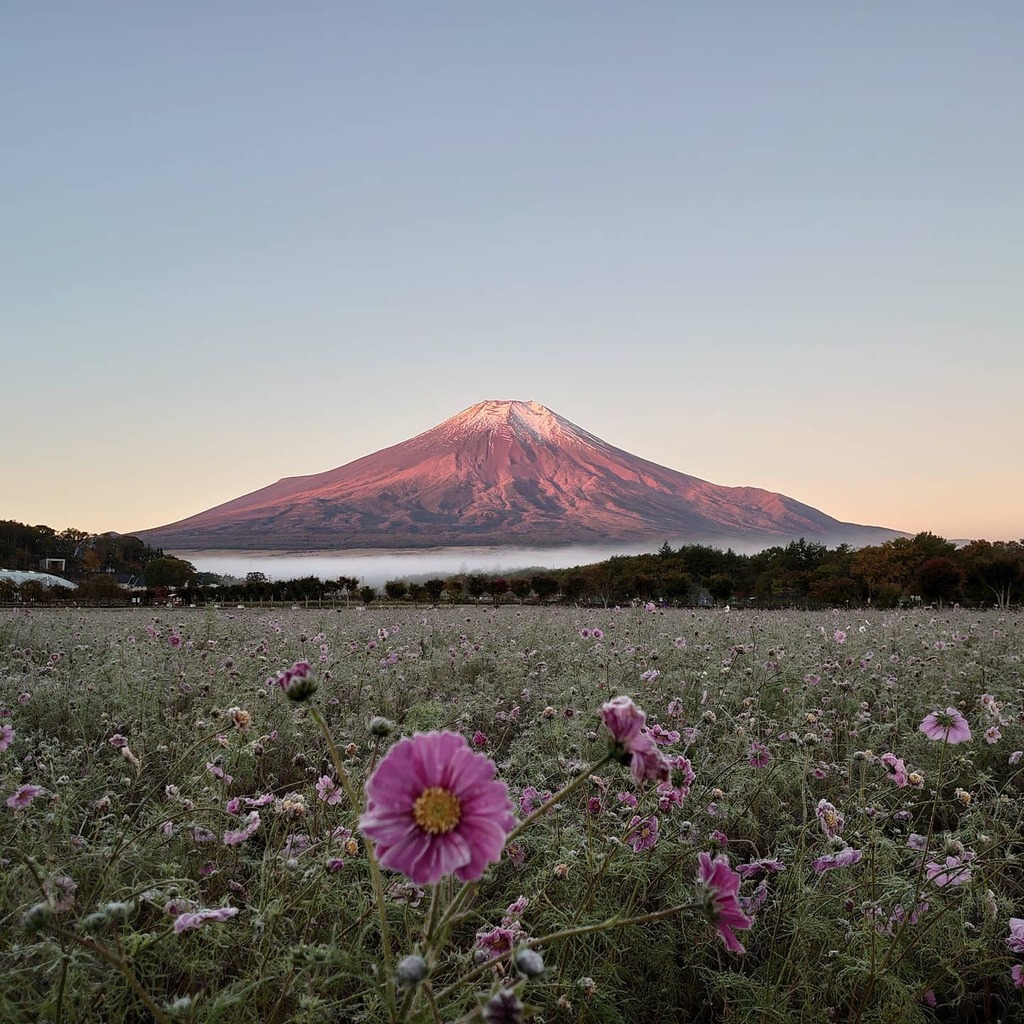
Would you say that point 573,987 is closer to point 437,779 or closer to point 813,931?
point 813,931

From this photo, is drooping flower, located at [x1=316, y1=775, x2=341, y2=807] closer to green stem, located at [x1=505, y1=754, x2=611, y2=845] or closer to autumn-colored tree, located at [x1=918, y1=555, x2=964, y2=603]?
green stem, located at [x1=505, y1=754, x2=611, y2=845]

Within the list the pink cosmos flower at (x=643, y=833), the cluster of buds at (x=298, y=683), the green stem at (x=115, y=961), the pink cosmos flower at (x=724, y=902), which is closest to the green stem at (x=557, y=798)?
the pink cosmos flower at (x=724, y=902)

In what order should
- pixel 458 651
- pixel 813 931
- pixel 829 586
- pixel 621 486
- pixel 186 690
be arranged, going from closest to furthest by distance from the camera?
1. pixel 813 931
2. pixel 186 690
3. pixel 458 651
4. pixel 829 586
5. pixel 621 486

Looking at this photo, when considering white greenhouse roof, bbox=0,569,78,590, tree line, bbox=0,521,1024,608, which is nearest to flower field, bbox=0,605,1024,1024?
tree line, bbox=0,521,1024,608

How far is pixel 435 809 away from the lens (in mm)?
883

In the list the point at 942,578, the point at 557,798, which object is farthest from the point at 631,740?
the point at 942,578

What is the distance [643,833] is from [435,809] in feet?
4.14

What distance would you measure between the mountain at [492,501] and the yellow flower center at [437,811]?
329 ft

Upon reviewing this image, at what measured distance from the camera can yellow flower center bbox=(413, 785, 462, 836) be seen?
0.87 meters

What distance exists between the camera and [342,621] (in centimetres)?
923

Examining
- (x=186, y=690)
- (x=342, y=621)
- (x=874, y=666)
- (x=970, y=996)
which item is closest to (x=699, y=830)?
(x=970, y=996)

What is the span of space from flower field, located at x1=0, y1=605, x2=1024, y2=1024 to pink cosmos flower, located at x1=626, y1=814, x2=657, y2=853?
0.01 m

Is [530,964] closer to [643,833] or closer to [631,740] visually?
[631,740]

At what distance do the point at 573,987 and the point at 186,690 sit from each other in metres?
2.89
